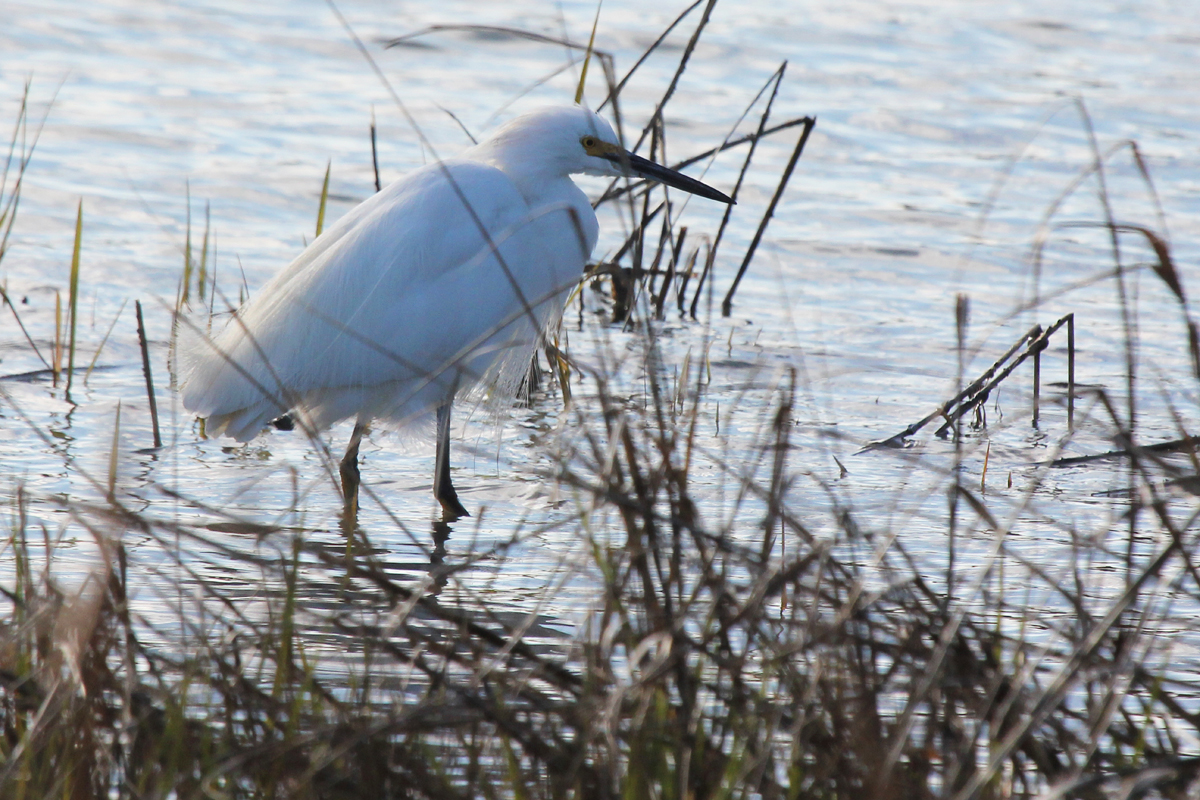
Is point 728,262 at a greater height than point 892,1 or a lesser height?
lesser

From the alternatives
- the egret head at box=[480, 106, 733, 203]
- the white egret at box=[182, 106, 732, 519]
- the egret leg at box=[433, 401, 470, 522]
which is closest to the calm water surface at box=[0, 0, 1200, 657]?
the egret leg at box=[433, 401, 470, 522]

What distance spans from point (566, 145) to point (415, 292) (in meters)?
0.57

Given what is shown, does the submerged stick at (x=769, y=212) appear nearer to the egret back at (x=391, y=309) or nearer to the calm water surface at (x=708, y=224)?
the calm water surface at (x=708, y=224)

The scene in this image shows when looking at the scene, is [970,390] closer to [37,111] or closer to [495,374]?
[495,374]

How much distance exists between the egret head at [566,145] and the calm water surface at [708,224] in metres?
0.38

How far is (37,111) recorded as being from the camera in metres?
8.02

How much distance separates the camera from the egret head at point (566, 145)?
3855mm

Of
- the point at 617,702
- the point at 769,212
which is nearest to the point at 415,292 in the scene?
the point at 769,212

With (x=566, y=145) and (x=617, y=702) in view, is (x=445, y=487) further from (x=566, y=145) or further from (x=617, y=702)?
(x=617, y=702)

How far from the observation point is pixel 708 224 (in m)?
7.04

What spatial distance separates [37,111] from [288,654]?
23.1ft

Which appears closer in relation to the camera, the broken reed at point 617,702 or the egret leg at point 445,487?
the broken reed at point 617,702

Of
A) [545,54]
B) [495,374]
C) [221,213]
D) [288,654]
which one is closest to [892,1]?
Result: [545,54]

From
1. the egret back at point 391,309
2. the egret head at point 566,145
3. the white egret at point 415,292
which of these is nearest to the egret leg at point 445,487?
the white egret at point 415,292
